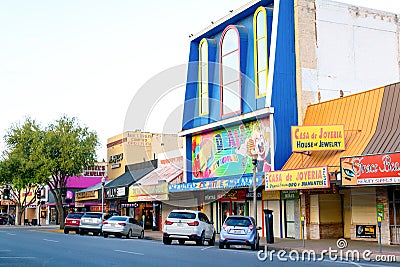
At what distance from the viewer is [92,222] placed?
3975cm

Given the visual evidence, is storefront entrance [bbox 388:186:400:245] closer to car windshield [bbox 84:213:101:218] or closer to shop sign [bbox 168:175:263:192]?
shop sign [bbox 168:175:263:192]

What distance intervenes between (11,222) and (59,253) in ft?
201

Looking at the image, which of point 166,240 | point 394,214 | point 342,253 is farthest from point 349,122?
point 166,240

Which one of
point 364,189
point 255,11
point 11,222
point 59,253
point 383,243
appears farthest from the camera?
point 11,222

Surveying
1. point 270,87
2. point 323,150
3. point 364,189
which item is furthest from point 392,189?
point 270,87

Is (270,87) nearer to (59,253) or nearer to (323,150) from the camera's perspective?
(323,150)

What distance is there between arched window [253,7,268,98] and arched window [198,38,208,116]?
5999mm

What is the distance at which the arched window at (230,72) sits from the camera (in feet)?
120

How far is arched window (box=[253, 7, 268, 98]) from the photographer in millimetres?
34312

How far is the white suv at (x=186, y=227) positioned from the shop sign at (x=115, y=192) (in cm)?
2064

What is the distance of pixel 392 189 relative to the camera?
2719 centimetres

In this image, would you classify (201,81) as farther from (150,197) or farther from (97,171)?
(97,171)

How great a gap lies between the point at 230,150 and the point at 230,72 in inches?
196

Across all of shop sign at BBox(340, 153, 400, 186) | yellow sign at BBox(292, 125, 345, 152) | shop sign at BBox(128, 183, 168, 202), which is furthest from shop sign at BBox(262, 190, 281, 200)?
shop sign at BBox(128, 183, 168, 202)
